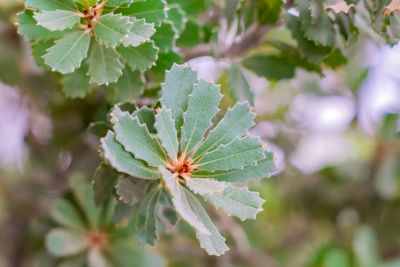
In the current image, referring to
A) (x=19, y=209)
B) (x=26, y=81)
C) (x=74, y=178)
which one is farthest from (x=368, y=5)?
(x=19, y=209)

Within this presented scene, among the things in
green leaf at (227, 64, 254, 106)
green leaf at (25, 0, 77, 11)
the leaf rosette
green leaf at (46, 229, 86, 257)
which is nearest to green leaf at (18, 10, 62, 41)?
green leaf at (25, 0, 77, 11)

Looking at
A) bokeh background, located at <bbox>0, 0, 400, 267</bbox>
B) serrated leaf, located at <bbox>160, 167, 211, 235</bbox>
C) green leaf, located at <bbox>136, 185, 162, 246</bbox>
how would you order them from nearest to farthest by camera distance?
serrated leaf, located at <bbox>160, 167, 211, 235</bbox>, green leaf, located at <bbox>136, 185, 162, 246</bbox>, bokeh background, located at <bbox>0, 0, 400, 267</bbox>

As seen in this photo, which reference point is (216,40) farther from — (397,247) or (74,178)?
(397,247)

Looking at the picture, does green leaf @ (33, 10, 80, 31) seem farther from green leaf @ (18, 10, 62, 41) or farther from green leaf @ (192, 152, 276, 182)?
green leaf @ (192, 152, 276, 182)

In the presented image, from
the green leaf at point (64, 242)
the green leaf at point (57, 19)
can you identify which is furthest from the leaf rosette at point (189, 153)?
the green leaf at point (64, 242)

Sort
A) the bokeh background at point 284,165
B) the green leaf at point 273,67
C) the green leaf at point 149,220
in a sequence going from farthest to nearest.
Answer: the bokeh background at point 284,165 < the green leaf at point 273,67 < the green leaf at point 149,220

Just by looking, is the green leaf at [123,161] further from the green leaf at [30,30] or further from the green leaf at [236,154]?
the green leaf at [30,30]

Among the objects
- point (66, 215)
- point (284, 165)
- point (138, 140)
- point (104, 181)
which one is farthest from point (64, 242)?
point (284, 165)
